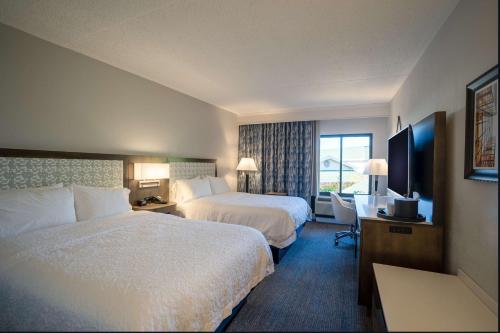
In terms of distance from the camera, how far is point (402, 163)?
2.43 metres

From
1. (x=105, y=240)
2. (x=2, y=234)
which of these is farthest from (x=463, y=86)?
(x=2, y=234)

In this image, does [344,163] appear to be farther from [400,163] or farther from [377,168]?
[400,163]

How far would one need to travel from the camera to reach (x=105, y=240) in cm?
168

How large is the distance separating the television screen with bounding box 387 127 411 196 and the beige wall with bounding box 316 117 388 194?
193 cm

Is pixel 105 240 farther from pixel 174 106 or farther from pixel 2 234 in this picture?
pixel 174 106

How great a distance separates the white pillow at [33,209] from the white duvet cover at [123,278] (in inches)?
4.7

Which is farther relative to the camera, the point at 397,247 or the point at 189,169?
the point at 189,169

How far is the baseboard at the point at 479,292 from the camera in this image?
1.14 m

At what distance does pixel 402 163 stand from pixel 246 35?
6.88 ft

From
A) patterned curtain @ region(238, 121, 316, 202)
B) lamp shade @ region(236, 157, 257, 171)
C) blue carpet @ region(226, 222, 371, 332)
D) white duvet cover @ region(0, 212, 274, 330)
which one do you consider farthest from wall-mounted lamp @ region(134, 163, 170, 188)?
patterned curtain @ region(238, 121, 316, 202)

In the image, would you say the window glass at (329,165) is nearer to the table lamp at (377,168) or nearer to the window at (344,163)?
the window at (344,163)

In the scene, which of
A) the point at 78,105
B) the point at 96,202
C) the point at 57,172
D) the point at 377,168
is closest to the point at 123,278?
the point at 96,202

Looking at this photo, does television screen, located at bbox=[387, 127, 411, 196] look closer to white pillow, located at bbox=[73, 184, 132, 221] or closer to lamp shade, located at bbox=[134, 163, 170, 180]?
white pillow, located at bbox=[73, 184, 132, 221]

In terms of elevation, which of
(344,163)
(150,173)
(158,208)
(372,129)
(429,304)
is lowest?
(429,304)
